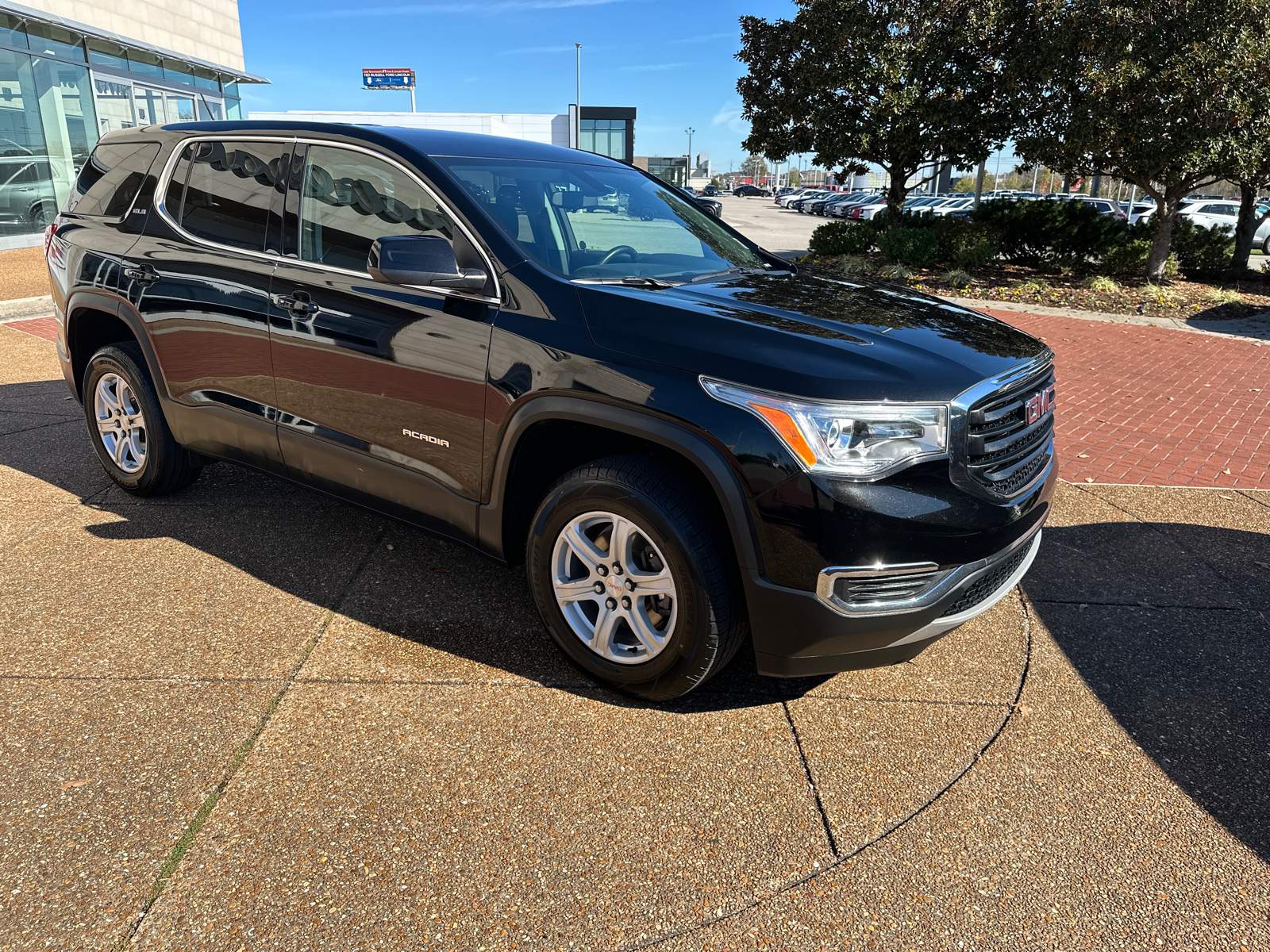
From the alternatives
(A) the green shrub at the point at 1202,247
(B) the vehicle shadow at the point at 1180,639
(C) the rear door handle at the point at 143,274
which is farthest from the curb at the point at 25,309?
(A) the green shrub at the point at 1202,247

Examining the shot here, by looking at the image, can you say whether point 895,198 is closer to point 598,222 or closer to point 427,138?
point 598,222

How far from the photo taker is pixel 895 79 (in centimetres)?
1468

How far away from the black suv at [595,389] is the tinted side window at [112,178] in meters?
0.05

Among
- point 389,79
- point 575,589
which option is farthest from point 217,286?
point 389,79

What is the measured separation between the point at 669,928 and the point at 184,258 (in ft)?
11.1

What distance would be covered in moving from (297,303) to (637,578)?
1783mm

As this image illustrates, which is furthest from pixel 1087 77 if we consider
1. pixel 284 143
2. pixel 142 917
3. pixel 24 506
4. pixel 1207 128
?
pixel 142 917

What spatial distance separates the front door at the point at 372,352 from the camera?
3.06 meters

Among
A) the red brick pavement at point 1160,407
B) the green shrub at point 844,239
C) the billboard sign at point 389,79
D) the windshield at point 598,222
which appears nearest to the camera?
the windshield at point 598,222

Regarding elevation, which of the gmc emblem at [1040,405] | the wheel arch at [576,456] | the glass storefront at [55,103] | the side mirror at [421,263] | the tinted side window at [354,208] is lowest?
the wheel arch at [576,456]

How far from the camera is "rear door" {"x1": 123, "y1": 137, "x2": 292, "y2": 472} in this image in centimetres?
363

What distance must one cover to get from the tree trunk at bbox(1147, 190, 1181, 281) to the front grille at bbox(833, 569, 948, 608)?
13730 millimetres

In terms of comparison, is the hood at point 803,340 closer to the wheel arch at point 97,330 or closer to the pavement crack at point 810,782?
the pavement crack at point 810,782

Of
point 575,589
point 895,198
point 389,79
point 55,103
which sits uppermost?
point 389,79
